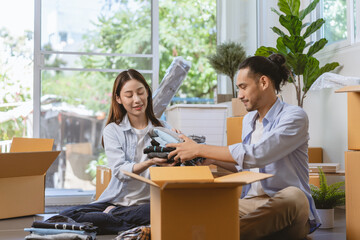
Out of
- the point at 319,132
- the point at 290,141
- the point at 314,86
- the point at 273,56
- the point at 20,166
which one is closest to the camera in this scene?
the point at 290,141

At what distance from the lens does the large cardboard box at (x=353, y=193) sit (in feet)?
6.50

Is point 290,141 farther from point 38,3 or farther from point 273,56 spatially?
point 38,3

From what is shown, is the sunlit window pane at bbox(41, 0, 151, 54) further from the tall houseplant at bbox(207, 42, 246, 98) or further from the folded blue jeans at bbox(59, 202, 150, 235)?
the folded blue jeans at bbox(59, 202, 150, 235)

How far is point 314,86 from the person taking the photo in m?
3.35

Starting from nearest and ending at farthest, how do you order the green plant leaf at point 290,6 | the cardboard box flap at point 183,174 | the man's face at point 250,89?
the cardboard box flap at point 183,174 → the man's face at point 250,89 → the green plant leaf at point 290,6

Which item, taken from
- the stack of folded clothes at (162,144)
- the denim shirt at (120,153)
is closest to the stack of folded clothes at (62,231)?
the denim shirt at (120,153)

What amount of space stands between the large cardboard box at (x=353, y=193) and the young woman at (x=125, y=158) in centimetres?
92

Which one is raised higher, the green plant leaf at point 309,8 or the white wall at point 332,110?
the green plant leaf at point 309,8

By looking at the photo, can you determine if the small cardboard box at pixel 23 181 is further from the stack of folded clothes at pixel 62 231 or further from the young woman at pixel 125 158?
the stack of folded clothes at pixel 62 231

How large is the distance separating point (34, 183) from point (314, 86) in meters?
1.97

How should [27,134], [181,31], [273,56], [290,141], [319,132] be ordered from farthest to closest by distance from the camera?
[181,31] → [27,134] → [319,132] → [273,56] → [290,141]

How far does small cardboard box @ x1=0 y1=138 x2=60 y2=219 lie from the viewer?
9.61 feet

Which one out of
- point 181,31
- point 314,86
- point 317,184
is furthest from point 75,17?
point 181,31

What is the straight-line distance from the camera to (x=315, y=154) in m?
3.75
